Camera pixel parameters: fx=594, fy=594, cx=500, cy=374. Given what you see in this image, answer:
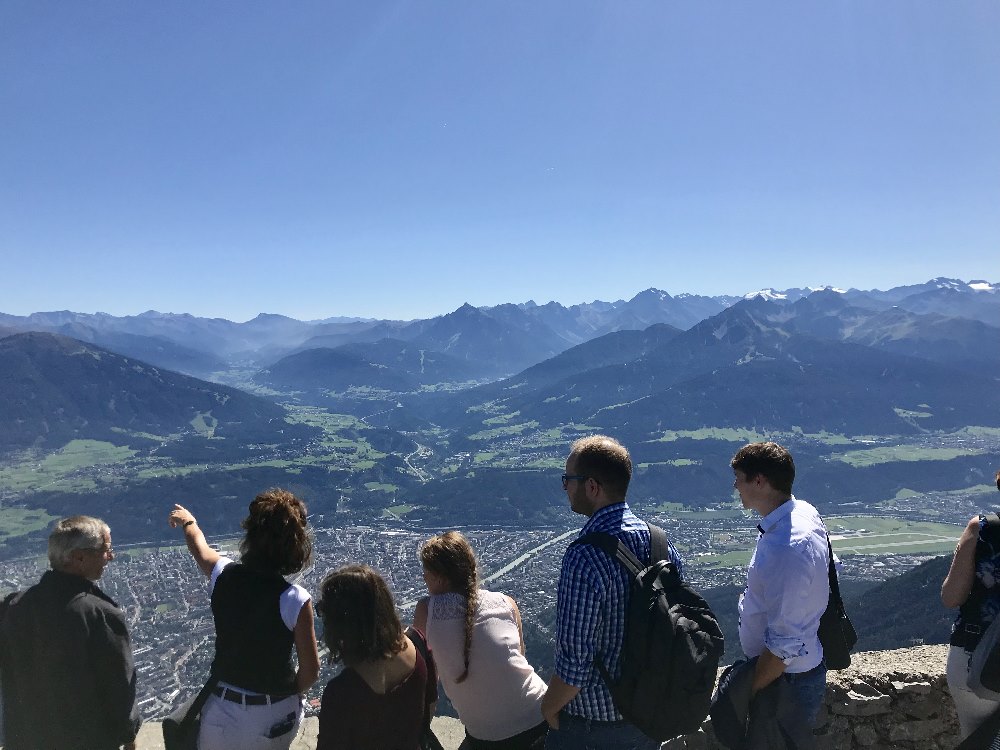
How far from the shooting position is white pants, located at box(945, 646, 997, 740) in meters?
4.92

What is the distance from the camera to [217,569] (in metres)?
4.61

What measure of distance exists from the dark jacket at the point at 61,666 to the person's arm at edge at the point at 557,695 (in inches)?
133

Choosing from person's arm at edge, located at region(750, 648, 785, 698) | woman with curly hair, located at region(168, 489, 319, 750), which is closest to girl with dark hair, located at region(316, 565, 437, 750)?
woman with curly hair, located at region(168, 489, 319, 750)

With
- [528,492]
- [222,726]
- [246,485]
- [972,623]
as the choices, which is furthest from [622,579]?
[246,485]

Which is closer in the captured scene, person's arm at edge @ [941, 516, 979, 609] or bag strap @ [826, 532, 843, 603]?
bag strap @ [826, 532, 843, 603]

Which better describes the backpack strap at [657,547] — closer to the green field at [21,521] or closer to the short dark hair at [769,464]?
the short dark hair at [769,464]

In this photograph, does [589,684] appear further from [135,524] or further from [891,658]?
[135,524]

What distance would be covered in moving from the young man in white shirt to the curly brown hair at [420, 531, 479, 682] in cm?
212

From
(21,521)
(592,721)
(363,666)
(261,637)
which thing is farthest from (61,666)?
(21,521)

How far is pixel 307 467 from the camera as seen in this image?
190 meters

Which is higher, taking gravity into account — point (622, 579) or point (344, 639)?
point (622, 579)

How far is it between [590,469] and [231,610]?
2.76 meters

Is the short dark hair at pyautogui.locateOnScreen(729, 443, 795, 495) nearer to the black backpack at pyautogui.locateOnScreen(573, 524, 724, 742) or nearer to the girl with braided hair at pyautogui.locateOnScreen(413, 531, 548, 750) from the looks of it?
the black backpack at pyautogui.locateOnScreen(573, 524, 724, 742)

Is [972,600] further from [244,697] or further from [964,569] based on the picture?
[244,697]
